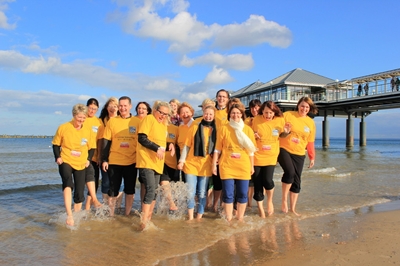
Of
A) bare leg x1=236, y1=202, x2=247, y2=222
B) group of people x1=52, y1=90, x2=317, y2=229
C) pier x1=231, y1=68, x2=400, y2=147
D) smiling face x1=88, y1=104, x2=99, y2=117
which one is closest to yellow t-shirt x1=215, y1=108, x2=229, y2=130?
group of people x1=52, y1=90, x2=317, y2=229

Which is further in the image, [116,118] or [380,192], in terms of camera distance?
[380,192]

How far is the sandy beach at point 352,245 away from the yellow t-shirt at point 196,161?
1684 mm

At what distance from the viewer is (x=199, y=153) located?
4875 mm

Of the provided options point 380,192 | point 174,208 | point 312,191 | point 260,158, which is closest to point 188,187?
point 174,208

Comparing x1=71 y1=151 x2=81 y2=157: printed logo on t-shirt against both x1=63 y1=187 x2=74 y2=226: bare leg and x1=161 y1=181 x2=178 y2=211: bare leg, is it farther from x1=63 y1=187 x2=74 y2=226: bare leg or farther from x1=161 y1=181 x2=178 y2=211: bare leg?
x1=161 y1=181 x2=178 y2=211: bare leg

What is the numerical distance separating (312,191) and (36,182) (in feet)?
29.4

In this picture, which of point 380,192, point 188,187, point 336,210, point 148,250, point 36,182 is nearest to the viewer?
point 148,250

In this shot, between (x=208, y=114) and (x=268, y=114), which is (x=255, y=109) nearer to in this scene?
(x=268, y=114)

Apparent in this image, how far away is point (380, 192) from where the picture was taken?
8.04m

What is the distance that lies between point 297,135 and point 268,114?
2.24 feet

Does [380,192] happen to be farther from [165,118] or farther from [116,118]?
[116,118]

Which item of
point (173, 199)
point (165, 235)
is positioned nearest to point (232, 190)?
point (173, 199)

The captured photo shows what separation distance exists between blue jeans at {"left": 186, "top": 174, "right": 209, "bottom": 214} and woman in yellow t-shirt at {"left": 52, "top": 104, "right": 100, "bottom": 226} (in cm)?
163

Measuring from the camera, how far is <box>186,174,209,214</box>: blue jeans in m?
4.95
